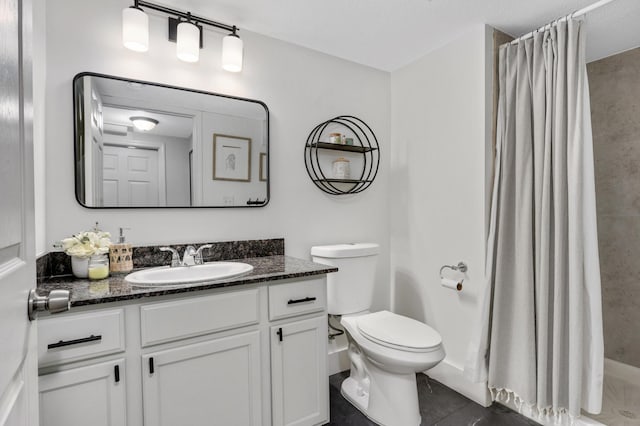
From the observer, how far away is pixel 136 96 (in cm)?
170

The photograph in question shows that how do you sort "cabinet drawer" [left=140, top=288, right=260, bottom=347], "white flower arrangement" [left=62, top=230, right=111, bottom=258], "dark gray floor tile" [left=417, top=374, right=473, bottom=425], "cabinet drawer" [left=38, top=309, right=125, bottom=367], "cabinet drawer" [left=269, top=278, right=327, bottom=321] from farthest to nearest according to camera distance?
"dark gray floor tile" [left=417, top=374, right=473, bottom=425]
"cabinet drawer" [left=269, top=278, right=327, bottom=321]
"white flower arrangement" [left=62, top=230, right=111, bottom=258]
"cabinet drawer" [left=140, top=288, right=260, bottom=347]
"cabinet drawer" [left=38, top=309, right=125, bottom=367]

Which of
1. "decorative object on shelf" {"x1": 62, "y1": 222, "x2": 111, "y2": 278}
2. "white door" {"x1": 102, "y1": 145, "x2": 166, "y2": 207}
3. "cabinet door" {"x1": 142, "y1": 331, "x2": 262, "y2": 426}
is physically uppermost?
"white door" {"x1": 102, "y1": 145, "x2": 166, "y2": 207}

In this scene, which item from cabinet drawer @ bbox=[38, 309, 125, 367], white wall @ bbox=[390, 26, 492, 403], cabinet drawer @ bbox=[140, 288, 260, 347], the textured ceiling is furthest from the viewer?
white wall @ bbox=[390, 26, 492, 403]

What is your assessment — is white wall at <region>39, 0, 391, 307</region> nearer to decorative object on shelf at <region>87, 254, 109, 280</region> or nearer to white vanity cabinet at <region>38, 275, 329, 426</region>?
decorative object on shelf at <region>87, 254, 109, 280</region>

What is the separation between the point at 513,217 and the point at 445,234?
43cm

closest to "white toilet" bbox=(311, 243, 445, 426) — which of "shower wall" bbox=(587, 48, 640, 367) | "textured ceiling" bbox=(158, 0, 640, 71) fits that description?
"textured ceiling" bbox=(158, 0, 640, 71)

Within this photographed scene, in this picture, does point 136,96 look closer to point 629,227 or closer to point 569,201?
point 569,201

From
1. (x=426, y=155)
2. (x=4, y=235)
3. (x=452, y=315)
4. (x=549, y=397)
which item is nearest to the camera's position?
(x=4, y=235)

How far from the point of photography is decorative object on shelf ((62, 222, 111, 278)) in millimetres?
1395

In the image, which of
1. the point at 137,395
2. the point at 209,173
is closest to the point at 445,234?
the point at 209,173

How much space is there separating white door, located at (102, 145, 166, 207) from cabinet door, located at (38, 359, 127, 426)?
2.58 ft

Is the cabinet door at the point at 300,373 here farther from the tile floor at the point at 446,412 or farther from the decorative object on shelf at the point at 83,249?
the decorative object on shelf at the point at 83,249

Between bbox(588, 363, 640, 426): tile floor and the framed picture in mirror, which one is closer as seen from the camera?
bbox(588, 363, 640, 426): tile floor

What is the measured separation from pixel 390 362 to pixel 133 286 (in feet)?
3.96
